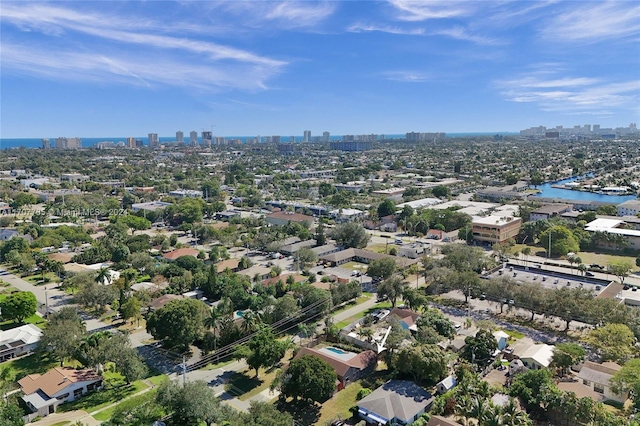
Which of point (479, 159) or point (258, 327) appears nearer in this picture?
point (258, 327)

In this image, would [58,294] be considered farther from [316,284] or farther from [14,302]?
[316,284]

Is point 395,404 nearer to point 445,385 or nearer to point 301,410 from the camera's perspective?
point 445,385

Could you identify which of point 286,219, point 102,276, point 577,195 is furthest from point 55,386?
point 577,195

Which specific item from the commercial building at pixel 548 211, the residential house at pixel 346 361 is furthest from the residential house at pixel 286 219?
the residential house at pixel 346 361

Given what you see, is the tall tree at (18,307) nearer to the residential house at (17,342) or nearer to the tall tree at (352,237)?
the residential house at (17,342)

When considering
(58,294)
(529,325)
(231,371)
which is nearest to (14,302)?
Answer: (58,294)
